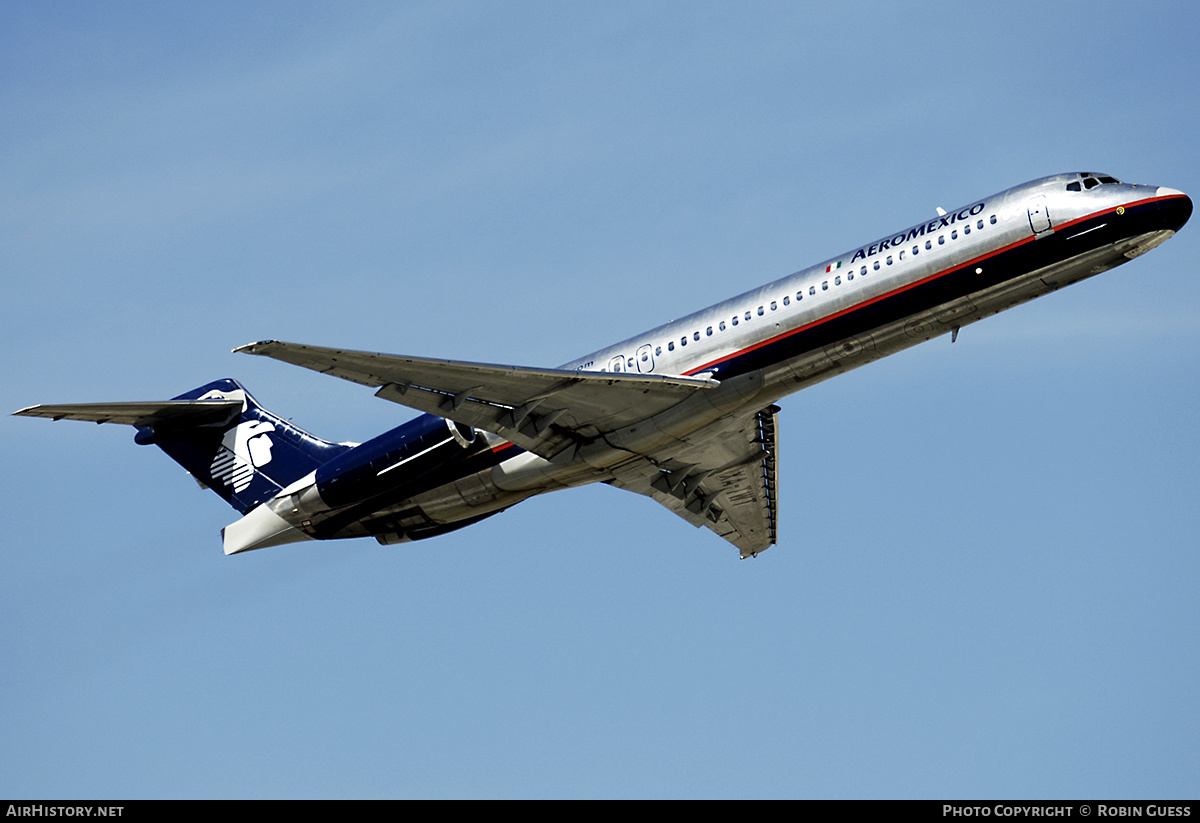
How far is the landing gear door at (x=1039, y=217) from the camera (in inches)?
1129

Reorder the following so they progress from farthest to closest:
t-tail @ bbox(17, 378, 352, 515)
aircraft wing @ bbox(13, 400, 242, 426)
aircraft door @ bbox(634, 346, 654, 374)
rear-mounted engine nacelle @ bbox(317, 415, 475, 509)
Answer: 1. t-tail @ bbox(17, 378, 352, 515)
2. rear-mounted engine nacelle @ bbox(317, 415, 475, 509)
3. aircraft wing @ bbox(13, 400, 242, 426)
4. aircraft door @ bbox(634, 346, 654, 374)

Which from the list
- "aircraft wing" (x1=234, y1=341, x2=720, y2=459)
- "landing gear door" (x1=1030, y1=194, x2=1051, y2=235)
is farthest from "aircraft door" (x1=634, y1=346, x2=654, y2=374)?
"landing gear door" (x1=1030, y1=194, x2=1051, y2=235)

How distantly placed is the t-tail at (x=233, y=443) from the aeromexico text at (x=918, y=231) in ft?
49.1

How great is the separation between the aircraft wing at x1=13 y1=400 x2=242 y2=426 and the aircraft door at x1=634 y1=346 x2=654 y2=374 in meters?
12.7

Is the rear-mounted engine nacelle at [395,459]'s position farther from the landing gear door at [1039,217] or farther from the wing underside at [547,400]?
the landing gear door at [1039,217]

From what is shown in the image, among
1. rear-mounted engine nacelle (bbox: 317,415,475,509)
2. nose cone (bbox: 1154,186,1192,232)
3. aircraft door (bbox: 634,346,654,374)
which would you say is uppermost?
nose cone (bbox: 1154,186,1192,232)

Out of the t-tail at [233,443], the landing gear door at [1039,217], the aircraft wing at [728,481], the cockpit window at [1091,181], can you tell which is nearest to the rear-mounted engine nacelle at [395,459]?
the t-tail at [233,443]

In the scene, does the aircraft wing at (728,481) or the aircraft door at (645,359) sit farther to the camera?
the aircraft wing at (728,481)

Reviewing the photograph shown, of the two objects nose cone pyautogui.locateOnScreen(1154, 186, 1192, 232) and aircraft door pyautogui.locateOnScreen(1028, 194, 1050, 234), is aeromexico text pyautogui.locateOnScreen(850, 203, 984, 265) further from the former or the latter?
nose cone pyautogui.locateOnScreen(1154, 186, 1192, 232)

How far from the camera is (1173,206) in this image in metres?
28.4

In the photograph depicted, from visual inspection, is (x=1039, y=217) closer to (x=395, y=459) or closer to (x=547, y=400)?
(x=547, y=400)

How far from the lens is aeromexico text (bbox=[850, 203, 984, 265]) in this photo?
29.5m
